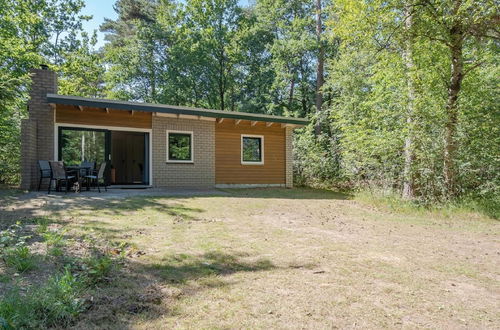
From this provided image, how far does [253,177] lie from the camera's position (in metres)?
12.7

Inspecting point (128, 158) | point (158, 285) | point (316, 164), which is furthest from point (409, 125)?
point (128, 158)

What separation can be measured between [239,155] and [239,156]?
1.5 inches

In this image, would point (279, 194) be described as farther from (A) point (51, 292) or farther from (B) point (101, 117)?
(A) point (51, 292)

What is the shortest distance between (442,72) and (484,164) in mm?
2439

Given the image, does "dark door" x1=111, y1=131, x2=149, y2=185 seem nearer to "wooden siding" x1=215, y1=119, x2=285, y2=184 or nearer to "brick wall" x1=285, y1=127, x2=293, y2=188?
"wooden siding" x1=215, y1=119, x2=285, y2=184

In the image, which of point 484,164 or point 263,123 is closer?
point 484,164

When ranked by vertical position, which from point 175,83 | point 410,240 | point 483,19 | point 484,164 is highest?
point 175,83

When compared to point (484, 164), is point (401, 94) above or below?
above

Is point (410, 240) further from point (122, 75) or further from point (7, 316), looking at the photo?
point (122, 75)

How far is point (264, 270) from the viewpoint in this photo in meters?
3.00

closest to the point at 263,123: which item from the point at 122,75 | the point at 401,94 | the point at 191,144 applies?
the point at 191,144

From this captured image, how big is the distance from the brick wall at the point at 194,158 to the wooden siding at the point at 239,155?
0.34m

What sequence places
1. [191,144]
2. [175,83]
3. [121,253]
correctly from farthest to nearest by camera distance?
[175,83] → [191,144] → [121,253]

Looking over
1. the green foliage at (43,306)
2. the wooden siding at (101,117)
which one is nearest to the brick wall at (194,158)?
the wooden siding at (101,117)
